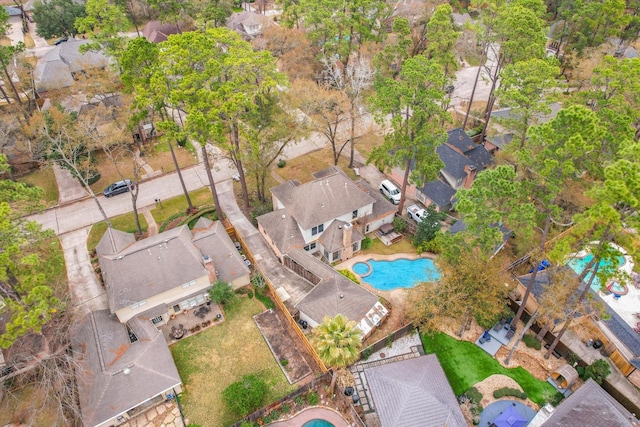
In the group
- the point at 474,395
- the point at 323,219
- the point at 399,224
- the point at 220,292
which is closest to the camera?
the point at 474,395

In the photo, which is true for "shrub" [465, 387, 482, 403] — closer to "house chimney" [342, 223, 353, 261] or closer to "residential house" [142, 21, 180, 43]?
"house chimney" [342, 223, 353, 261]

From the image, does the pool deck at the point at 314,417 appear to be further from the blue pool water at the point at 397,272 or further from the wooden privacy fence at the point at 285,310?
the blue pool water at the point at 397,272

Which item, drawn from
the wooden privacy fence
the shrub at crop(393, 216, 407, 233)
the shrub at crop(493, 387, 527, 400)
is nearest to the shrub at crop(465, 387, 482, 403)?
the shrub at crop(493, 387, 527, 400)

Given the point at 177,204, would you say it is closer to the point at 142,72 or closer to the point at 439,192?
the point at 142,72

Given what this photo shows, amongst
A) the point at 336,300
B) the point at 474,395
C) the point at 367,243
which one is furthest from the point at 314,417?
the point at 367,243

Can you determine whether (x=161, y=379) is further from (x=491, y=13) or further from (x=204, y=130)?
(x=491, y=13)

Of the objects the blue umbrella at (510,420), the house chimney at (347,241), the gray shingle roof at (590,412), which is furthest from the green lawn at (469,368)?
the house chimney at (347,241)
